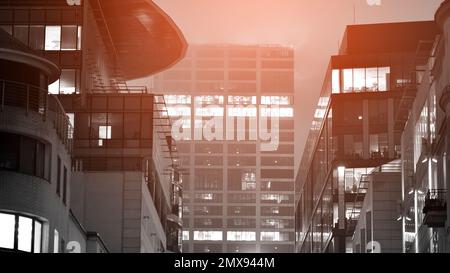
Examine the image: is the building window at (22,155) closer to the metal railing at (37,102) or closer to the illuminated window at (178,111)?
the metal railing at (37,102)

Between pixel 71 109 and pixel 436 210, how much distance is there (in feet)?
32.1

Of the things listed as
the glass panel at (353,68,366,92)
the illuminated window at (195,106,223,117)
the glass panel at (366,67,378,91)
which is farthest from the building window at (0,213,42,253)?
the glass panel at (353,68,366,92)

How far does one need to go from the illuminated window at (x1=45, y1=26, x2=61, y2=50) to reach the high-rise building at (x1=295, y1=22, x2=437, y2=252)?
719 cm

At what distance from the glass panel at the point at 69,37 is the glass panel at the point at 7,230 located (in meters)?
7.74

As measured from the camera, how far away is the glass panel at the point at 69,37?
113 ft

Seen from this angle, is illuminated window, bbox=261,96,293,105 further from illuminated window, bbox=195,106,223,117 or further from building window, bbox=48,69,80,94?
building window, bbox=48,69,80,94

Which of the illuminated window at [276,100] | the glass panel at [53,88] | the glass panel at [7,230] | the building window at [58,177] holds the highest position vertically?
the glass panel at [53,88]

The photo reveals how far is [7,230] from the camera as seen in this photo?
2769 centimetres

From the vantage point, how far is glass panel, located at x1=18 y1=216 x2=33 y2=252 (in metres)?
26.9

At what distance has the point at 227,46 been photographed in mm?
29641

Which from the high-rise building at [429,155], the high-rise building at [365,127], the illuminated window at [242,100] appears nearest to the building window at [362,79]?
the high-rise building at [365,127]

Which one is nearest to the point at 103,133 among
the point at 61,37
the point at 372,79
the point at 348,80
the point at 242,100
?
the point at 61,37
